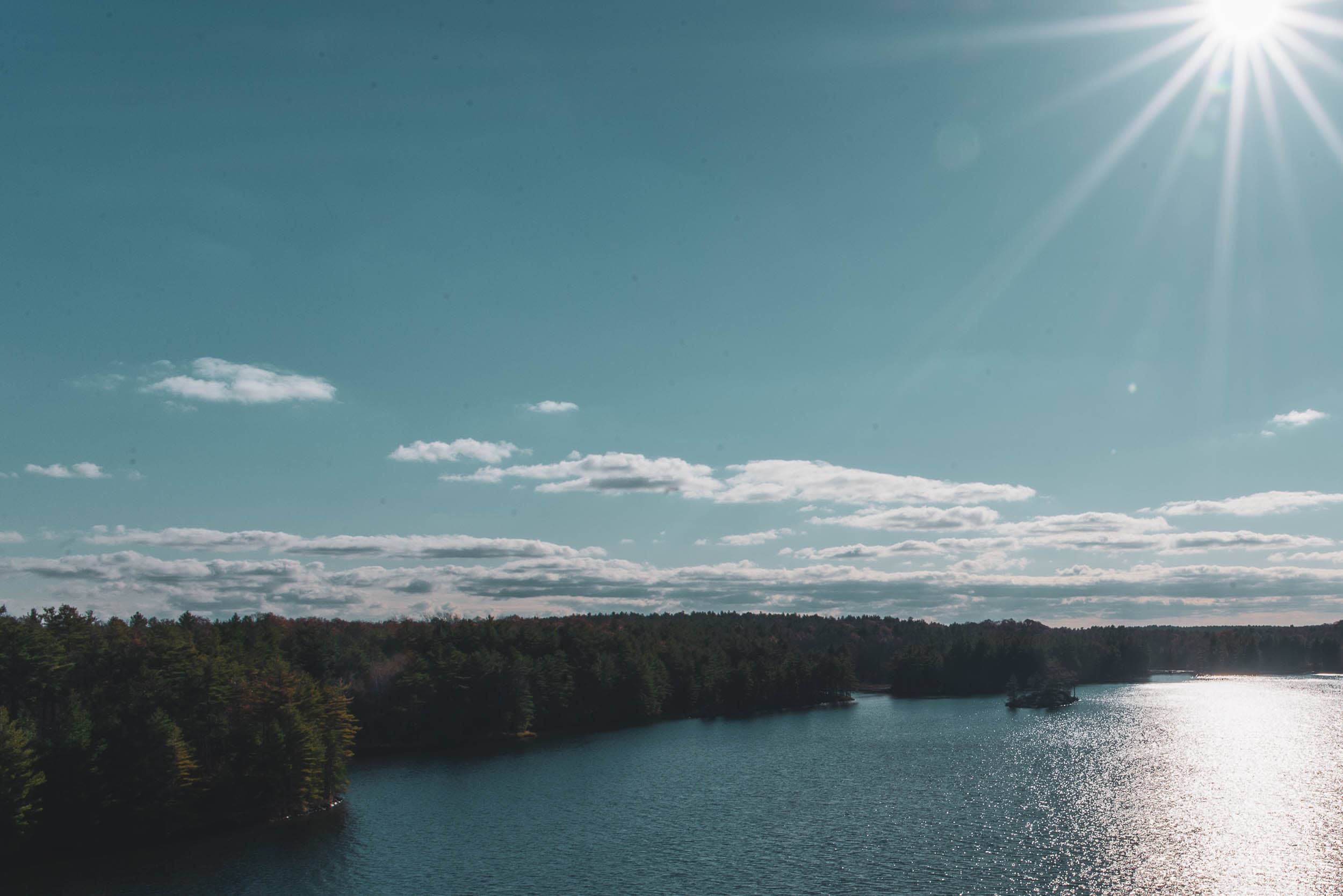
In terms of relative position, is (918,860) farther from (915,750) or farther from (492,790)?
(915,750)

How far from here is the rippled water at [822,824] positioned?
5700 cm

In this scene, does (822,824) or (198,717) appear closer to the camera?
(822,824)

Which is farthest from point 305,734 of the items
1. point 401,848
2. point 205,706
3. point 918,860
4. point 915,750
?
point 915,750

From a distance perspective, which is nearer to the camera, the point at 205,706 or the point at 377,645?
the point at 205,706

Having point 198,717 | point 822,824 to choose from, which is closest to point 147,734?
point 198,717

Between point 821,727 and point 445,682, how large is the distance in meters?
59.3

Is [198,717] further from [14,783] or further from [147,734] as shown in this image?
[14,783]

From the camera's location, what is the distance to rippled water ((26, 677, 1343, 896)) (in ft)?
187

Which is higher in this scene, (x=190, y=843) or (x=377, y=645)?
(x=377, y=645)

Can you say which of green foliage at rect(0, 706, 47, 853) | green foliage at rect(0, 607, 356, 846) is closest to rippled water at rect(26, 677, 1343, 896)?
green foliage at rect(0, 607, 356, 846)

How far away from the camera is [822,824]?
233 feet

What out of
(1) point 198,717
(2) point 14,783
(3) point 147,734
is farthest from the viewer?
(1) point 198,717

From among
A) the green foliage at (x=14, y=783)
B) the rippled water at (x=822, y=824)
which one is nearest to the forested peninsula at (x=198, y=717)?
the green foliage at (x=14, y=783)

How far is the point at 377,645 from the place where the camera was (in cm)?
15538
